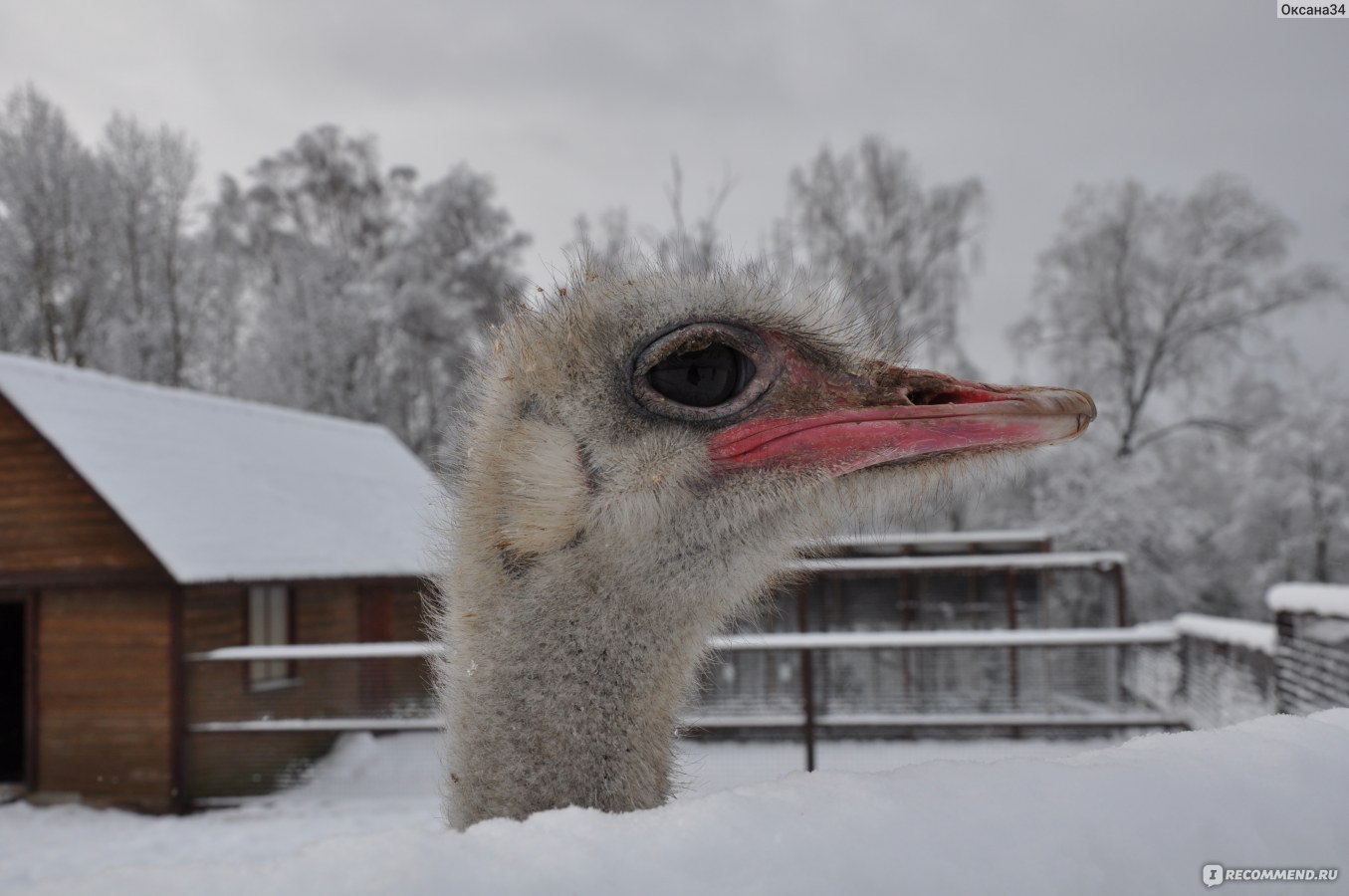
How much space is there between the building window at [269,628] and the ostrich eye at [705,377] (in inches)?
331

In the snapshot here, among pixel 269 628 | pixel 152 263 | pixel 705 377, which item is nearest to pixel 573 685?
pixel 705 377

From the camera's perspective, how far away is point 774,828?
785mm

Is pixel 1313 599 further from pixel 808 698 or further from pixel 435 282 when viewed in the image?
pixel 435 282

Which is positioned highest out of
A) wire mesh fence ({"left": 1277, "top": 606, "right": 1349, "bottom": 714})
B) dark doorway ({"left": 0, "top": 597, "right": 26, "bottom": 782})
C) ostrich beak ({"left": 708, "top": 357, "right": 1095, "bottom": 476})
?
ostrich beak ({"left": 708, "top": 357, "right": 1095, "bottom": 476})

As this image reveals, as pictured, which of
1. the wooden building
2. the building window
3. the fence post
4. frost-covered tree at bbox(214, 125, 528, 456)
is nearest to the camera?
the fence post

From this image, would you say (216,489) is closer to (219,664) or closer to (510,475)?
(219,664)

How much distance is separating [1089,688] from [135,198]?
2112 centimetres

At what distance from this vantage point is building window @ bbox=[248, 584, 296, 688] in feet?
30.5

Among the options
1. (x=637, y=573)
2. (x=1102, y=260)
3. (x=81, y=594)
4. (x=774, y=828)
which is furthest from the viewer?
(x=1102, y=260)

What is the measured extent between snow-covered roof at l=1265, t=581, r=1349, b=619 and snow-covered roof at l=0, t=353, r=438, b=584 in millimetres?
6868

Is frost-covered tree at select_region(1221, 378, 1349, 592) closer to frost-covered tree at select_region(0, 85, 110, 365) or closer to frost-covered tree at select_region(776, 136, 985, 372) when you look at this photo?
frost-covered tree at select_region(776, 136, 985, 372)

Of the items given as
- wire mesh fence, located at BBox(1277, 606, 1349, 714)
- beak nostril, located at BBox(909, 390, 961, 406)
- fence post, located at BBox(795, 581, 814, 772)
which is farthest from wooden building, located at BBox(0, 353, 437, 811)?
beak nostril, located at BBox(909, 390, 961, 406)

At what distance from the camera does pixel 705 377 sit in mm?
1560

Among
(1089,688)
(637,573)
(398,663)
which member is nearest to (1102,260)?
(1089,688)
